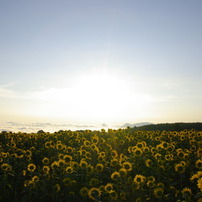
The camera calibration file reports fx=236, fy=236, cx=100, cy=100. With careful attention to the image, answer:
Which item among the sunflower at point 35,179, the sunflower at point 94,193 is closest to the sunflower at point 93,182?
the sunflower at point 94,193

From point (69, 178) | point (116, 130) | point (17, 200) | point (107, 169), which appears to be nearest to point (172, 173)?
point (107, 169)

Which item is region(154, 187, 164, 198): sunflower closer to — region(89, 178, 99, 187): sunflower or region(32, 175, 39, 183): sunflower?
region(89, 178, 99, 187): sunflower

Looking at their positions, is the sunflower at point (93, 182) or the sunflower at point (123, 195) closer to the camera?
the sunflower at point (123, 195)

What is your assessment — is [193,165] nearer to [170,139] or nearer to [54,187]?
[170,139]

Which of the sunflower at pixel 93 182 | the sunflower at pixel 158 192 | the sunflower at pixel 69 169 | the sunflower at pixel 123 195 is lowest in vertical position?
the sunflower at pixel 123 195

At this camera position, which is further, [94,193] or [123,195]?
[123,195]

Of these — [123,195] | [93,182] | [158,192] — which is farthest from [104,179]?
[158,192]

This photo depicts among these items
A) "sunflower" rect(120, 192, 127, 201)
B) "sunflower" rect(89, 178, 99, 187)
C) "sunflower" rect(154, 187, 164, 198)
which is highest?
"sunflower" rect(89, 178, 99, 187)

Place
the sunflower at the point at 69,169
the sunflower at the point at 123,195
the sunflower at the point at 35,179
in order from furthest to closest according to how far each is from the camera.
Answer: the sunflower at the point at 69,169 → the sunflower at the point at 35,179 → the sunflower at the point at 123,195

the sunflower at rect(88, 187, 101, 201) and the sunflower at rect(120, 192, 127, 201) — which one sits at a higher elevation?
the sunflower at rect(88, 187, 101, 201)

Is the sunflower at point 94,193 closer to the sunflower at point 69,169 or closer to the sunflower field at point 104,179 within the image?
the sunflower field at point 104,179

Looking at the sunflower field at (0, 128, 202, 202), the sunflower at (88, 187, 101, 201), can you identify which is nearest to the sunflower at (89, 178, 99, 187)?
the sunflower field at (0, 128, 202, 202)

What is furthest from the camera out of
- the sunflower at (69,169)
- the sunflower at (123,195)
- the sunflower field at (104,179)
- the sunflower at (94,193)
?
the sunflower at (69,169)

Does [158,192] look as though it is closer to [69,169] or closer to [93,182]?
[93,182]
